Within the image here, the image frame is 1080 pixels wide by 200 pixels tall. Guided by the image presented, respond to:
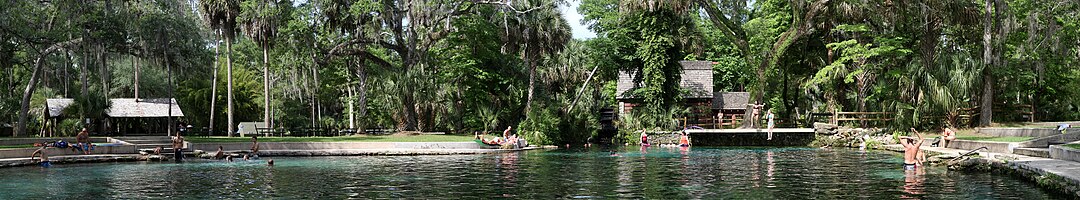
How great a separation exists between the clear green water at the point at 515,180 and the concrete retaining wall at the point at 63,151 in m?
2.03

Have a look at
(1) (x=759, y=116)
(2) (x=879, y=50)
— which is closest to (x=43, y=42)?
(1) (x=759, y=116)

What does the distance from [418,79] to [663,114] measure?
1414 cm

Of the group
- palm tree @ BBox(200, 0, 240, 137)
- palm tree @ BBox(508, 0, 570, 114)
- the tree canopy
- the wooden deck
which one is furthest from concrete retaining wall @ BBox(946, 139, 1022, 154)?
palm tree @ BBox(200, 0, 240, 137)

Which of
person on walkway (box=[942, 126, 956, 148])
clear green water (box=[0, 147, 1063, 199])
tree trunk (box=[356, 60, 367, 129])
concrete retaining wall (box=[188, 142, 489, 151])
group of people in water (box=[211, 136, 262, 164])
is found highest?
tree trunk (box=[356, 60, 367, 129])

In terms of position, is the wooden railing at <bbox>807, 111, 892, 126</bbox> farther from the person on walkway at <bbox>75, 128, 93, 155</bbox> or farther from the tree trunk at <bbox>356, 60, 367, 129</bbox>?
the person on walkway at <bbox>75, 128, 93, 155</bbox>

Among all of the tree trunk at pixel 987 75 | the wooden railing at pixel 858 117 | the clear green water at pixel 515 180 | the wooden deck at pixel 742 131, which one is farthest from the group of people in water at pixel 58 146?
the tree trunk at pixel 987 75

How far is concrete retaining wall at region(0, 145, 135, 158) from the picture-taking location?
105 ft

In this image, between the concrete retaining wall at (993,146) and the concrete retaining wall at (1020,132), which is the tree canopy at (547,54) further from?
the concrete retaining wall at (993,146)

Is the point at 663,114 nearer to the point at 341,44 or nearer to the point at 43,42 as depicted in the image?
the point at 341,44

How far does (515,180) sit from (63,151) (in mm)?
18115

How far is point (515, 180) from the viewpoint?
25.4m

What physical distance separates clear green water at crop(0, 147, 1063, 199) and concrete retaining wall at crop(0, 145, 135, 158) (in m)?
2.03

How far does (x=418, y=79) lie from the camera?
51.3 metres

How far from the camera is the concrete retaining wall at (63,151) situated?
32144 millimetres
